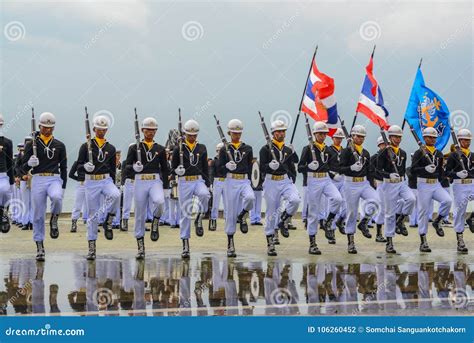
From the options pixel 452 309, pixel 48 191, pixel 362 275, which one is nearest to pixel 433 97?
pixel 362 275

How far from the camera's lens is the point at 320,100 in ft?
67.4

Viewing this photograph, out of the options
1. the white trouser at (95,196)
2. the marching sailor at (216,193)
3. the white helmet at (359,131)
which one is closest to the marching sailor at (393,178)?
the white helmet at (359,131)

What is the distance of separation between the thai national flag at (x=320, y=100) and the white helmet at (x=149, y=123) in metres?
5.97

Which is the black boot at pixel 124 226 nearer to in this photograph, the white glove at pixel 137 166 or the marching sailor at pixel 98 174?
the marching sailor at pixel 98 174

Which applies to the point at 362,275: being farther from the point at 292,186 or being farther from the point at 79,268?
the point at 79,268

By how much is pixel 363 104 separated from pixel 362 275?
27.9 feet

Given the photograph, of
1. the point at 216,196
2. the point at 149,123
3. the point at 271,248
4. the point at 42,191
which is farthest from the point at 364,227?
the point at 42,191

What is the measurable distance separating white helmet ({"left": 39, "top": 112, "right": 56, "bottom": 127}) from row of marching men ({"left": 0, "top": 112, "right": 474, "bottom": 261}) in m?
0.02

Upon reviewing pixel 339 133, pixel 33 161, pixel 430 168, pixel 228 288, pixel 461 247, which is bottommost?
pixel 228 288

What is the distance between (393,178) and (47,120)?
679 cm

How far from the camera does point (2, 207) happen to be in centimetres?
1677

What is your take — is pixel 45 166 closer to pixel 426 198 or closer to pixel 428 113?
pixel 426 198

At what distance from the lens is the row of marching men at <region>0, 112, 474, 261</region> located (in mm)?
14852

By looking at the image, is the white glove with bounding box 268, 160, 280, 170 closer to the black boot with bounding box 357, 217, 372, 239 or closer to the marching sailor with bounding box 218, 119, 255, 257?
the marching sailor with bounding box 218, 119, 255, 257
